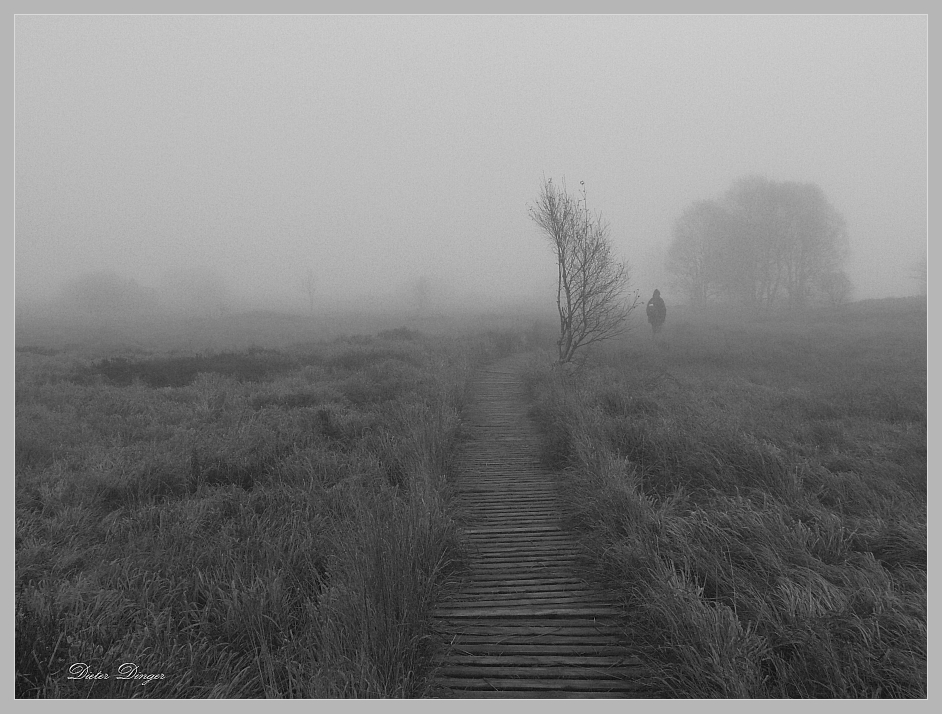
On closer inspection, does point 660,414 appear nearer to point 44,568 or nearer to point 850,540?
point 850,540

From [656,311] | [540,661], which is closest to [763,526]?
[540,661]

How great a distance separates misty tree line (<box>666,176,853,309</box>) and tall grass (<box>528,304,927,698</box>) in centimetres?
2511

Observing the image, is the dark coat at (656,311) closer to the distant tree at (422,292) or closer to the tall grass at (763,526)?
the tall grass at (763,526)

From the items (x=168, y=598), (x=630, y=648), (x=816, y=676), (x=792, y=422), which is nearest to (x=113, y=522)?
(x=168, y=598)

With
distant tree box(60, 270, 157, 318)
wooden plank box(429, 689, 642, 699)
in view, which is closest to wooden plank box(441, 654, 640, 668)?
wooden plank box(429, 689, 642, 699)

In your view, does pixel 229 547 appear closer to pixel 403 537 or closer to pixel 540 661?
pixel 403 537

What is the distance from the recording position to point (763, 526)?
11.5 feet

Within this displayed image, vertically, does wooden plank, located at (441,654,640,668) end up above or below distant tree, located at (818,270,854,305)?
below

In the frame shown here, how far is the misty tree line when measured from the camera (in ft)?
94.7

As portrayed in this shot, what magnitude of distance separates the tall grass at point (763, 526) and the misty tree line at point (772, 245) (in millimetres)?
25105

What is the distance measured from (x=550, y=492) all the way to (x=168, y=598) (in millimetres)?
3907

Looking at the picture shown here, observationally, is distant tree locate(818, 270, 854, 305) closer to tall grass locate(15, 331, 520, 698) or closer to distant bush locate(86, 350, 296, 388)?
tall grass locate(15, 331, 520, 698)
